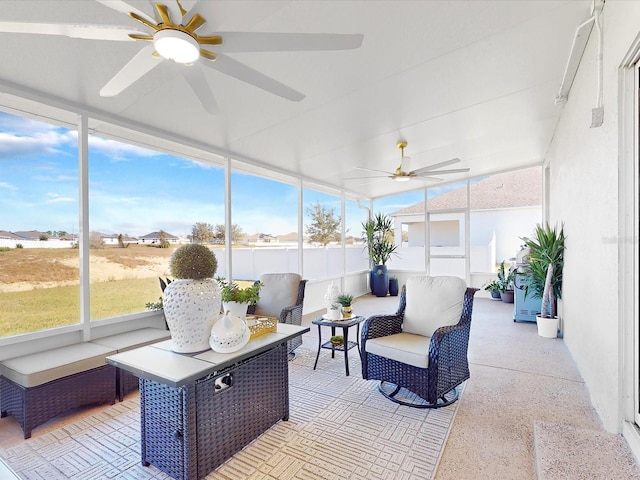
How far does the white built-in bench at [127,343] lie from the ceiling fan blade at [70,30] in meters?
2.41

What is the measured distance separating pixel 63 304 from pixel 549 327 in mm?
5861

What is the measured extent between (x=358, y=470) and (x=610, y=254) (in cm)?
218

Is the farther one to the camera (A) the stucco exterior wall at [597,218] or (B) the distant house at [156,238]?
(B) the distant house at [156,238]

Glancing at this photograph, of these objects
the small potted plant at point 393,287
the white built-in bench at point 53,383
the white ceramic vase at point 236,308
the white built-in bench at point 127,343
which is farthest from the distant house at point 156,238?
the small potted plant at point 393,287

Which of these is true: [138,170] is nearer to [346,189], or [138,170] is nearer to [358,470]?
[358,470]

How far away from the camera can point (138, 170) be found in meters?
3.88

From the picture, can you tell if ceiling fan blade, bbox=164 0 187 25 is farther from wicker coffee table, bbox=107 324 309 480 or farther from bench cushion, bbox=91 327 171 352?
bench cushion, bbox=91 327 171 352

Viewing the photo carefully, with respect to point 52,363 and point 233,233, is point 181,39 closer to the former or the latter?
point 52,363

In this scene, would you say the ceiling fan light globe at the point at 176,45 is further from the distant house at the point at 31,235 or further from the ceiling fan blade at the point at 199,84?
the distant house at the point at 31,235

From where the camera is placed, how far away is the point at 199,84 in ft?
6.63

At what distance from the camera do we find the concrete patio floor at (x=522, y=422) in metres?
1.86

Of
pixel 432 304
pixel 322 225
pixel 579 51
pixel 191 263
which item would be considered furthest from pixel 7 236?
pixel 579 51

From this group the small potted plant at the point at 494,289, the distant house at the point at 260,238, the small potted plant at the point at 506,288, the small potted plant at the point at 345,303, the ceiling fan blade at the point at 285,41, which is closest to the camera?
the ceiling fan blade at the point at 285,41

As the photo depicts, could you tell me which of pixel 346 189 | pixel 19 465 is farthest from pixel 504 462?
pixel 346 189
